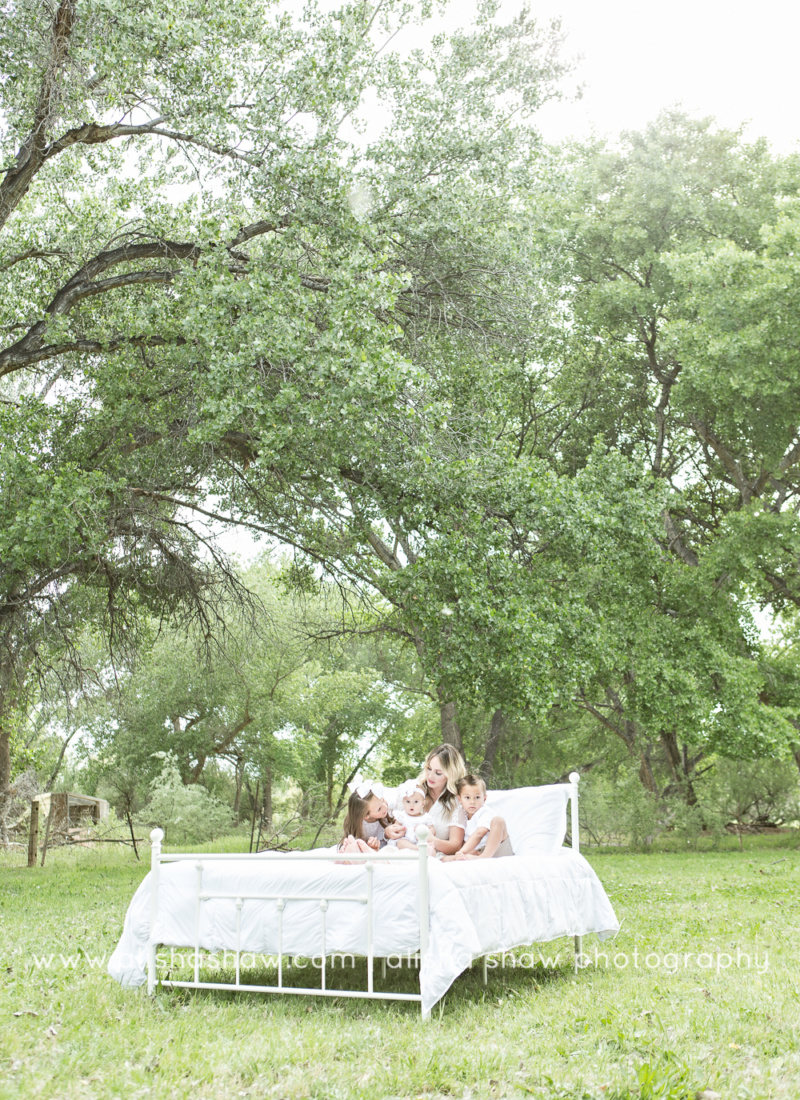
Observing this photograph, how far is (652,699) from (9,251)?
39.4ft

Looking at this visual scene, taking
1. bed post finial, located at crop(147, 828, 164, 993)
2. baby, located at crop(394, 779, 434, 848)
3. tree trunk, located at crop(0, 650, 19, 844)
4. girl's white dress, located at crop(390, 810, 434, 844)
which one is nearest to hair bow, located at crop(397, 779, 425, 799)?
baby, located at crop(394, 779, 434, 848)

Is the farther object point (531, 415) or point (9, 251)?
point (531, 415)

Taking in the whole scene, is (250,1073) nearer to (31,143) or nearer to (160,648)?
(31,143)

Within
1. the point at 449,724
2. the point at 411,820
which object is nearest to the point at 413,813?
the point at 411,820

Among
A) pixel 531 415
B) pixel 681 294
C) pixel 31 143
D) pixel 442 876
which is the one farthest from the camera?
pixel 531 415

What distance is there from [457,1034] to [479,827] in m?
1.66

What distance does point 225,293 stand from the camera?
9211 mm

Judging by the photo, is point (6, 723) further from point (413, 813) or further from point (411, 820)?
point (413, 813)

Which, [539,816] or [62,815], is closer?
[539,816]

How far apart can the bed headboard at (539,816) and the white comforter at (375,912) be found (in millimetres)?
626

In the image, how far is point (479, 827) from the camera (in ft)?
18.6

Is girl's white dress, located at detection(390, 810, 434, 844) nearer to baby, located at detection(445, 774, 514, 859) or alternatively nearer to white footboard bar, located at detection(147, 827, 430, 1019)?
baby, located at detection(445, 774, 514, 859)

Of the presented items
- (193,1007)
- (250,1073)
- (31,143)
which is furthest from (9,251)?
(250,1073)

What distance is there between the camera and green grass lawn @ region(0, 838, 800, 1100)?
336 centimetres
